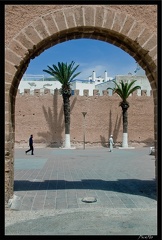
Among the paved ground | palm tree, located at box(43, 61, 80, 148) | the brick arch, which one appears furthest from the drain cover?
palm tree, located at box(43, 61, 80, 148)

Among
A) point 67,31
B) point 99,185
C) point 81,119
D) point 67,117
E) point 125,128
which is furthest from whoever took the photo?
point 81,119

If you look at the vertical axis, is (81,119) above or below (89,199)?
above

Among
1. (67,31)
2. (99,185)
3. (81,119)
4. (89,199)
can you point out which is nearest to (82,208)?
(89,199)

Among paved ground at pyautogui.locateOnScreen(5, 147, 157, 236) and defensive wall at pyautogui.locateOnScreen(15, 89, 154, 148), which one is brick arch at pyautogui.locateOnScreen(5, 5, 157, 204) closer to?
paved ground at pyautogui.locateOnScreen(5, 147, 157, 236)

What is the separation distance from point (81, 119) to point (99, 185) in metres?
20.7

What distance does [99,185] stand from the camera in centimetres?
746

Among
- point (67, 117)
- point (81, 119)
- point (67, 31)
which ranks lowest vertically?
point (81, 119)

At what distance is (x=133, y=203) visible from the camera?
5539mm

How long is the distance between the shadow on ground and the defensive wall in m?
19.5

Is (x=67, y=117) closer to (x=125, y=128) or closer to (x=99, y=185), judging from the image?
(x=125, y=128)

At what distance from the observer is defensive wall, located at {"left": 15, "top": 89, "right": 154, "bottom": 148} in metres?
27.5

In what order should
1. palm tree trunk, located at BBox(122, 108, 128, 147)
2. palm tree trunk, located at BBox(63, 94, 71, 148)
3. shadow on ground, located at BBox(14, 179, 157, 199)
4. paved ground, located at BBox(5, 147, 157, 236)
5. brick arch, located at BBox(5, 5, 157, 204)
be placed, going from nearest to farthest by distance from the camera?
1. paved ground, located at BBox(5, 147, 157, 236)
2. brick arch, located at BBox(5, 5, 157, 204)
3. shadow on ground, located at BBox(14, 179, 157, 199)
4. palm tree trunk, located at BBox(63, 94, 71, 148)
5. palm tree trunk, located at BBox(122, 108, 128, 147)

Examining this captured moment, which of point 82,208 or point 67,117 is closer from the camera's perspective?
point 82,208

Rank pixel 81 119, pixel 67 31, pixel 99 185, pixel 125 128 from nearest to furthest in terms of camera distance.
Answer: pixel 67 31 < pixel 99 185 < pixel 125 128 < pixel 81 119
